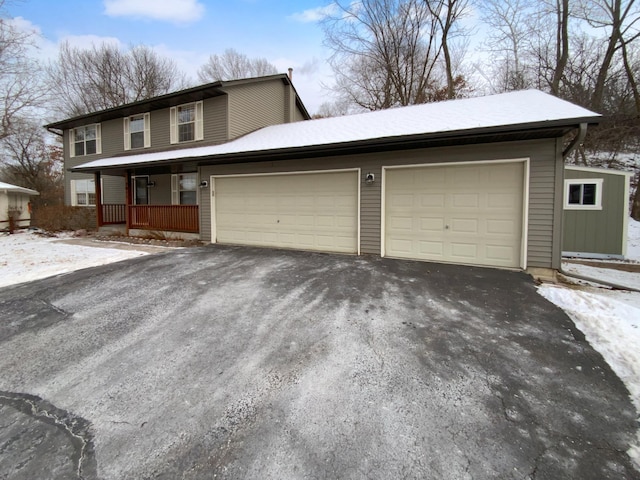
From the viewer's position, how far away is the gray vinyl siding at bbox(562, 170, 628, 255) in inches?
355

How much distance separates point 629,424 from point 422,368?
1351 mm

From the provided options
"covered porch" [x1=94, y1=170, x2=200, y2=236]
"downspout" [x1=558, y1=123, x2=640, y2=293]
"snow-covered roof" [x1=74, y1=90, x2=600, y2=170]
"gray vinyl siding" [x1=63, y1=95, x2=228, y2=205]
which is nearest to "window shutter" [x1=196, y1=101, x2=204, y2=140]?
"gray vinyl siding" [x1=63, y1=95, x2=228, y2=205]

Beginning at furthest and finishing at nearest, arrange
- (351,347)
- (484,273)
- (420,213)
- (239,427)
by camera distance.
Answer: (420,213) < (484,273) < (351,347) < (239,427)

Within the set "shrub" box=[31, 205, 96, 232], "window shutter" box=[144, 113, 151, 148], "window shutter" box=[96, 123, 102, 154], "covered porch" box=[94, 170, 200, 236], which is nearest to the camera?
"covered porch" box=[94, 170, 200, 236]

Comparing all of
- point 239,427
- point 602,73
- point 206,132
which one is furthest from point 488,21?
point 239,427

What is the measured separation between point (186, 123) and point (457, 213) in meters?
10.3

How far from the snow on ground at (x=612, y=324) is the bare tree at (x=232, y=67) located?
25.8 m

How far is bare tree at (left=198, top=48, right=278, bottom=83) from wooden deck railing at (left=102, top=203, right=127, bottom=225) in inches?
629

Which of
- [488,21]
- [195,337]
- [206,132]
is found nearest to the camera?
[195,337]

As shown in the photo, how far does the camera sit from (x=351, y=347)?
3078 millimetres

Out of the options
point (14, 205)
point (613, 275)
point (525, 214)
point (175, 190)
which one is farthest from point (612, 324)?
point (14, 205)

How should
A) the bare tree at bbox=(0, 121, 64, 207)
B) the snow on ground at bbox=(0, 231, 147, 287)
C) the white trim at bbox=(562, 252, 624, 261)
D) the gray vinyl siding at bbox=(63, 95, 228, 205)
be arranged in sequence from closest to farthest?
the snow on ground at bbox=(0, 231, 147, 287) < the white trim at bbox=(562, 252, 624, 261) < the gray vinyl siding at bbox=(63, 95, 228, 205) < the bare tree at bbox=(0, 121, 64, 207)

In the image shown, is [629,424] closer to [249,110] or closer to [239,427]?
[239,427]

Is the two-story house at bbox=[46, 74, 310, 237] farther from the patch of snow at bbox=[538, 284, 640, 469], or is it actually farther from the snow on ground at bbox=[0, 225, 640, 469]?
the patch of snow at bbox=[538, 284, 640, 469]
